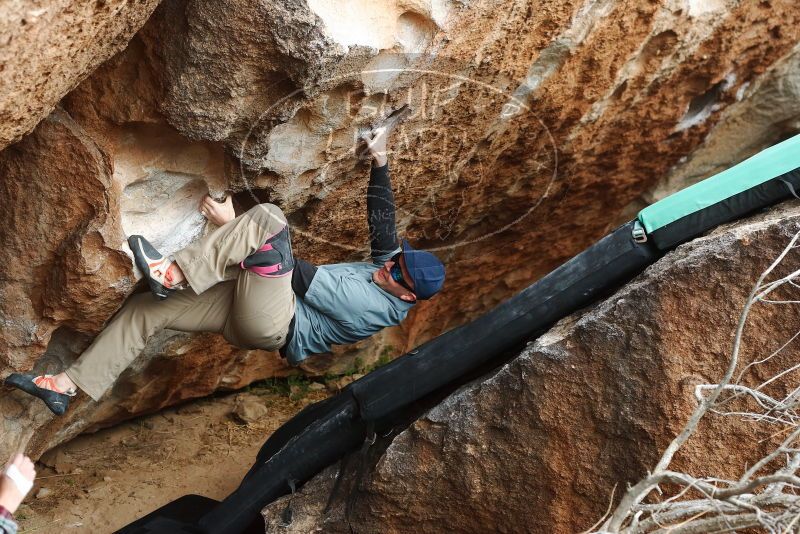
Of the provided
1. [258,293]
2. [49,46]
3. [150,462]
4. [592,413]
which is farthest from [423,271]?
[150,462]

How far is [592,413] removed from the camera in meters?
3.33

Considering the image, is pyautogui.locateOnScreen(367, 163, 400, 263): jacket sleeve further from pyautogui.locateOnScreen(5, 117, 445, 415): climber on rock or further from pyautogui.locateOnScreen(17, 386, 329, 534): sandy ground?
pyautogui.locateOnScreen(17, 386, 329, 534): sandy ground

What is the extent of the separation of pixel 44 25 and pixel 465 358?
1.97 meters

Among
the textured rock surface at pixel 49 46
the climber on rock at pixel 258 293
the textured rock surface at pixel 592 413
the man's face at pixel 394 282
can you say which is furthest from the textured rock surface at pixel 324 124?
the textured rock surface at pixel 592 413

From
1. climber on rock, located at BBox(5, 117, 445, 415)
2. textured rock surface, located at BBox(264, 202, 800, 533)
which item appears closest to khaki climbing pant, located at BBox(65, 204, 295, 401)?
climber on rock, located at BBox(5, 117, 445, 415)

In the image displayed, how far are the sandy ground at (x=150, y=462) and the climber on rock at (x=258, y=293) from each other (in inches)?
47.4

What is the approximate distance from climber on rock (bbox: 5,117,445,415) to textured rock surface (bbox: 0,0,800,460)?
0.14 meters

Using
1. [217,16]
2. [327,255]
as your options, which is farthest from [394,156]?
[217,16]

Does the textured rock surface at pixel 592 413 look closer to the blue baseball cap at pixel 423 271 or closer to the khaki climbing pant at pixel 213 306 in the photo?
the blue baseball cap at pixel 423 271

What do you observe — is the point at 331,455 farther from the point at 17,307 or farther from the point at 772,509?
the point at 772,509

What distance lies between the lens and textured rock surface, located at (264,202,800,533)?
3.22 meters

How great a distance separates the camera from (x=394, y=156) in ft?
13.8

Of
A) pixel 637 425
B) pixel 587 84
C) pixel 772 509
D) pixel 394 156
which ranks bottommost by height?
pixel 772 509

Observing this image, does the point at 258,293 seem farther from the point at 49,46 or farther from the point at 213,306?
the point at 49,46
